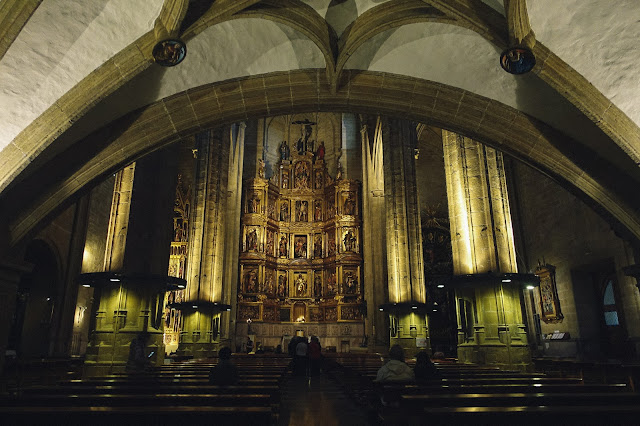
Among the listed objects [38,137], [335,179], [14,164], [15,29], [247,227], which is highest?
[335,179]

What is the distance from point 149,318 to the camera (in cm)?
935

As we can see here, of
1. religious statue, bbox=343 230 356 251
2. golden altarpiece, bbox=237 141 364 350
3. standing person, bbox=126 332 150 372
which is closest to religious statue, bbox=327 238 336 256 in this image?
golden altarpiece, bbox=237 141 364 350

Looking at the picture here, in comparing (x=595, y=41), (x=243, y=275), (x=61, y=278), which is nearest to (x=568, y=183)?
(x=595, y=41)

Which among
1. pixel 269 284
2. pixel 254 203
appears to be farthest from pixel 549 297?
pixel 254 203

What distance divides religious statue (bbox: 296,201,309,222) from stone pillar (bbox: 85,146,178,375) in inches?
677

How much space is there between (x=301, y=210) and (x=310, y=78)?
1982 centimetres

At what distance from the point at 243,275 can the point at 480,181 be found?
1685 cm

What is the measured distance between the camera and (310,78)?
8195mm

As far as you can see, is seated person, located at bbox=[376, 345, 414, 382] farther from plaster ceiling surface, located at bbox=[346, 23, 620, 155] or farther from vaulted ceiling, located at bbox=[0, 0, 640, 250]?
plaster ceiling surface, located at bbox=[346, 23, 620, 155]

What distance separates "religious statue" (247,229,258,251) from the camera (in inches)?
995

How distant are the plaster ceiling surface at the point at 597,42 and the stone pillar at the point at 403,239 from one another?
33.2 ft

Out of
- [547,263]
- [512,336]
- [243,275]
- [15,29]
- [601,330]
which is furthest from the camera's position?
[243,275]

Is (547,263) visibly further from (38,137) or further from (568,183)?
(38,137)

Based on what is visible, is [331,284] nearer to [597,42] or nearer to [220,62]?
[220,62]
